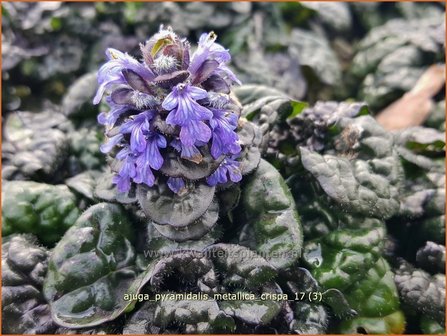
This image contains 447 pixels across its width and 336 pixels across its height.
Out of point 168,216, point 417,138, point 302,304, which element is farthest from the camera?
point 417,138

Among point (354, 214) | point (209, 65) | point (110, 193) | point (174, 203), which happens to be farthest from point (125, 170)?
point (354, 214)

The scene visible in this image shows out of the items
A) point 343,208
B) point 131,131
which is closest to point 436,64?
point 343,208

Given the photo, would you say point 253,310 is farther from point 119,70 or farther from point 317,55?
point 317,55

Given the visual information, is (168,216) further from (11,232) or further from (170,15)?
(170,15)

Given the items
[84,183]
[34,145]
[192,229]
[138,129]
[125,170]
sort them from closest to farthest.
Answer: [138,129]
[125,170]
[192,229]
[84,183]
[34,145]

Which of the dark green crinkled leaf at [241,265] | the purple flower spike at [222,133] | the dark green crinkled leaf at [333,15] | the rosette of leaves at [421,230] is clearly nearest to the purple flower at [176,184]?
the purple flower spike at [222,133]

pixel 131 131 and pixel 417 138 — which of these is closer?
pixel 131 131
